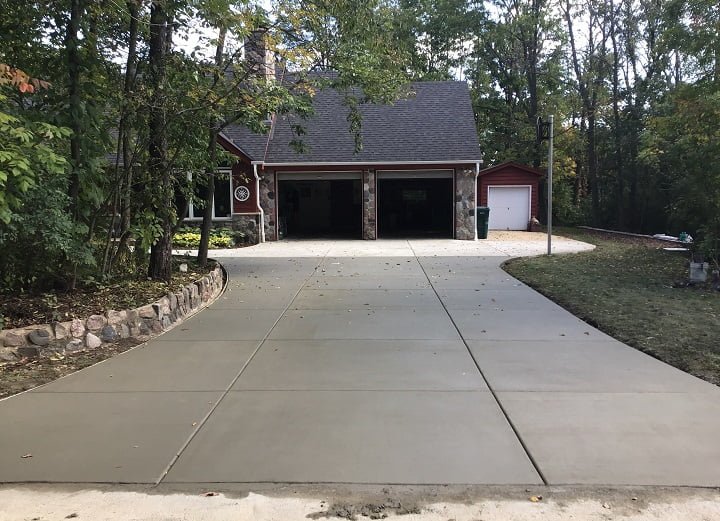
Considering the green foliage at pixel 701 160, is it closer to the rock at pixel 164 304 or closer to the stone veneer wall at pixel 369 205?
the rock at pixel 164 304

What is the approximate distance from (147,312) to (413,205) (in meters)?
20.6

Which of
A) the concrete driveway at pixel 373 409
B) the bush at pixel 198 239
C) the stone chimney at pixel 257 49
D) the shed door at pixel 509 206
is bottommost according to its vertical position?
the concrete driveway at pixel 373 409

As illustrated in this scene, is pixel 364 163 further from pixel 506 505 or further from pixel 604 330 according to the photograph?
pixel 506 505

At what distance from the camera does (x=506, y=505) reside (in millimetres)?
3236

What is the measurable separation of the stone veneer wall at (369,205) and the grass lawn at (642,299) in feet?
24.2

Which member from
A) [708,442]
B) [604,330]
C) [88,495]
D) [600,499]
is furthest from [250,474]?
[604,330]

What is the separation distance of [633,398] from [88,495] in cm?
413

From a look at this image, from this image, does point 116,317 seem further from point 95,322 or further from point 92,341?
point 92,341

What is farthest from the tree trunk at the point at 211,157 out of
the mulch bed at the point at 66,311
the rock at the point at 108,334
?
the rock at the point at 108,334

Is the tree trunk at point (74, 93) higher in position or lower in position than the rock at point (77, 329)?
higher

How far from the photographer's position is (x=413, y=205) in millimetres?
26859

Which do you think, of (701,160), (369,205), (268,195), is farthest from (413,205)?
(701,160)

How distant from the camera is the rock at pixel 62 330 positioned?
243 inches

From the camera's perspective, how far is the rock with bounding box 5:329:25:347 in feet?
19.1
